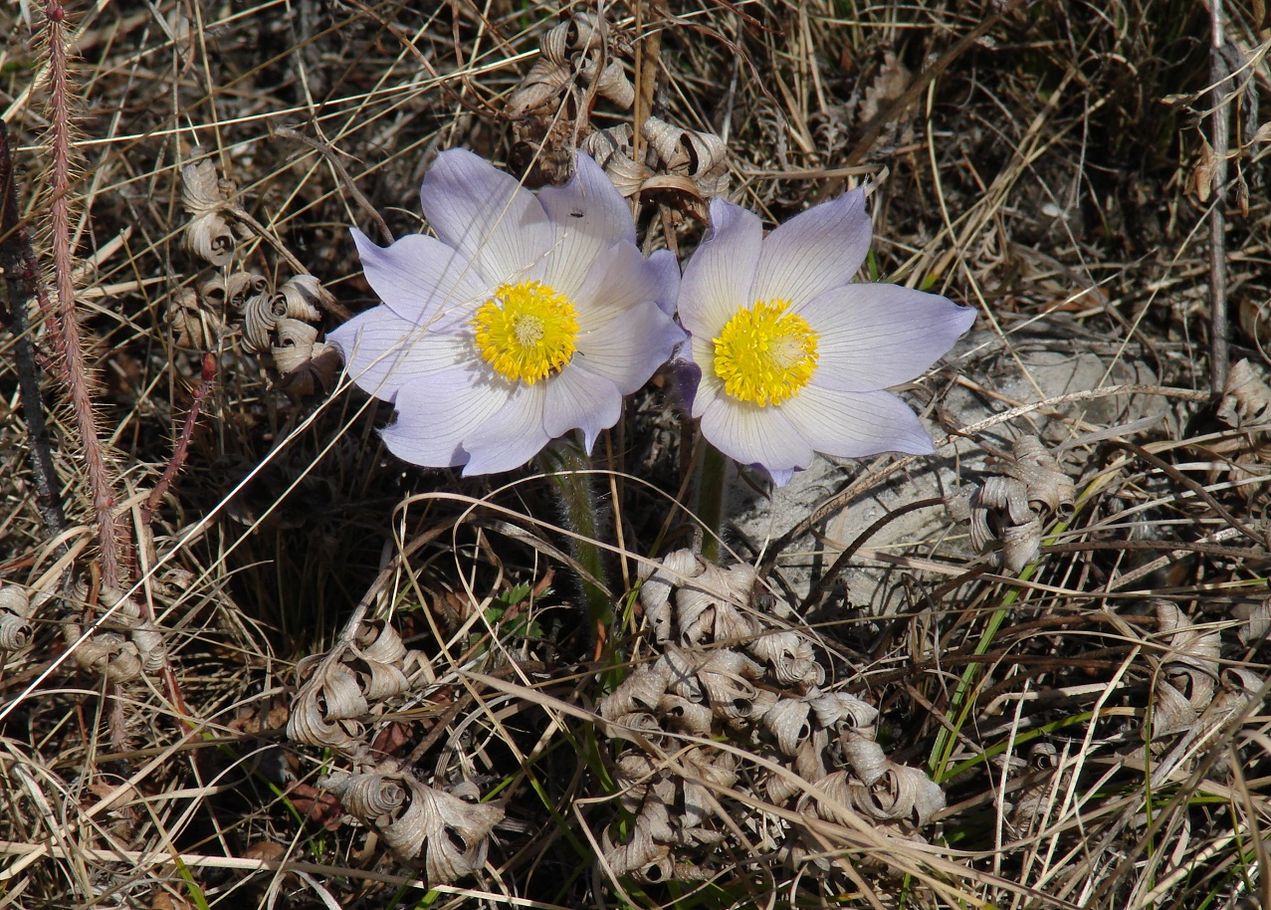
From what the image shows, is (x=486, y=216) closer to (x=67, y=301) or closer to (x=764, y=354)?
(x=764, y=354)

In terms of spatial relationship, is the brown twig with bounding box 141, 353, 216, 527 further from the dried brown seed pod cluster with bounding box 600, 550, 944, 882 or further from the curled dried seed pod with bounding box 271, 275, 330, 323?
the dried brown seed pod cluster with bounding box 600, 550, 944, 882

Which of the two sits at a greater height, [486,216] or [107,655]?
[486,216]

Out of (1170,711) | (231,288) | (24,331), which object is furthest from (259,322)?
(1170,711)

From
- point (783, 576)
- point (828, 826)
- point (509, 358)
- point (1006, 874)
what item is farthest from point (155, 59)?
point (1006, 874)

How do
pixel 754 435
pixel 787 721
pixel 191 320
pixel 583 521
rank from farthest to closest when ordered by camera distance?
1. pixel 191 320
2. pixel 583 521
3. pixel 754 435
4. pixel 787 721

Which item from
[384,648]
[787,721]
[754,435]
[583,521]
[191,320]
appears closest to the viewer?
[787,721]

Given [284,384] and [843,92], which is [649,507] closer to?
[284,384]

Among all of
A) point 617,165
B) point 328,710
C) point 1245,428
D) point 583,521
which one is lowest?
point 328,710

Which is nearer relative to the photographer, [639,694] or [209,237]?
[639,694]
